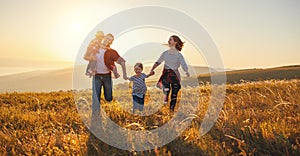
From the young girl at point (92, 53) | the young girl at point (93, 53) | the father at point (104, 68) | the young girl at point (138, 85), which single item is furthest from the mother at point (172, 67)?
the young girl at point (92, 53)

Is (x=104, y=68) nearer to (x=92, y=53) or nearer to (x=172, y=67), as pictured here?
(x=92, y=53)

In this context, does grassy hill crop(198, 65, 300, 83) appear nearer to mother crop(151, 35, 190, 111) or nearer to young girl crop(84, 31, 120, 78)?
mother crop(151, 35, 190, 111)

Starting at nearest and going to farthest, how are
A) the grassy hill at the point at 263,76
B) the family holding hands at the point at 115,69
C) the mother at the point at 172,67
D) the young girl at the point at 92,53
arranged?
the young girl at the point at 92,53 < the family holding hands at the point at 115,69 < the mother at the point at 172,67 < the grassy hill at the point at 263,76

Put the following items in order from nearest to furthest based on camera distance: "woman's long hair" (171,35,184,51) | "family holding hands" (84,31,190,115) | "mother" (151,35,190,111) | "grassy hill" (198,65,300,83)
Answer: "family holding hands" (84,31,190,115) < "woman's long hair" (171,35,184,51) < "mother" (151,35,190,111) < "grassy hill" (198,65,300,83)

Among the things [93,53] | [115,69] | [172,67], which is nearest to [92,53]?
[93,53]

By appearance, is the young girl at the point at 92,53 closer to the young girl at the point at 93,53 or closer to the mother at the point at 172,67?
the young girl at the point at 93,53

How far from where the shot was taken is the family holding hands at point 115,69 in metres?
7.39

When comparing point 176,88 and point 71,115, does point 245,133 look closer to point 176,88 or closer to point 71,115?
point 176,88

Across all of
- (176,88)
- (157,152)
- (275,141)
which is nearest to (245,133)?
(275,141)

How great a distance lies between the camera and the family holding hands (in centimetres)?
739

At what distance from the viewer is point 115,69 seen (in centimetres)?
771

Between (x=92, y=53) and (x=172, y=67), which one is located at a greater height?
(x=92, y=53)

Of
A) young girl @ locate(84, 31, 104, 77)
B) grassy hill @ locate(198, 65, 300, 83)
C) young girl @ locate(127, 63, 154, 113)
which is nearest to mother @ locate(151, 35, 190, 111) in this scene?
young girl @ locate(127, 63, 154, 113)

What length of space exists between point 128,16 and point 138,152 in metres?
2.75
